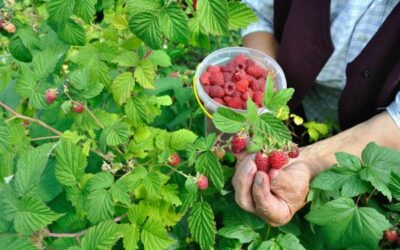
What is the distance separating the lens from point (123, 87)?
1.00 meters

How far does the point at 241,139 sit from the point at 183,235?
1.52 feet

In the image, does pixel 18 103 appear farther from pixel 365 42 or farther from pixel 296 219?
pixel 365 42

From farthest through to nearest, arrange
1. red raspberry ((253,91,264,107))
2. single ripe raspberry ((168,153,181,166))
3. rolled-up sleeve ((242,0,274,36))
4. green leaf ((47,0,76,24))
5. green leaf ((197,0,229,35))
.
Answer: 1. rolled-up sleeve ((242,0,274,36))
2. red raspberry ((253,91,264,107))
3. single ripe raspberry ((168,153,181,166))
4. green leaf ((47,0,76,24))
5. green leaf ((197,0,229,35))

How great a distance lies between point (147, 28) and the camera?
82 centimetres

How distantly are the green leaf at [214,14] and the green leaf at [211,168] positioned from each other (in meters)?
0.25

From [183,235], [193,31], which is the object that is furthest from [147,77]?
[183,235]

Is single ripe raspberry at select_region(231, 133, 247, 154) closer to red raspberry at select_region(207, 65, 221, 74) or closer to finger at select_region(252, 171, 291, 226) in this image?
finger at select_region(252, 171, 291, 226)

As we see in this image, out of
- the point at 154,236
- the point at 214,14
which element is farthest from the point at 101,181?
the point at 214,14

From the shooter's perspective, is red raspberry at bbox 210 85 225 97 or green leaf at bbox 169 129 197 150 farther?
red raspberry at bbox 210 85 225 97

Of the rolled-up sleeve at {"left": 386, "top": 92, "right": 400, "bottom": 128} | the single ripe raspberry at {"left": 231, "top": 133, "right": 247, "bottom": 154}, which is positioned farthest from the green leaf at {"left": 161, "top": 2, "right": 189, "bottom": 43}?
the rolled-up sleeve at {"left": 386, "top": 92, "right": 400, "bottom": 128}

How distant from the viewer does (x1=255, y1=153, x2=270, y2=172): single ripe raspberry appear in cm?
92

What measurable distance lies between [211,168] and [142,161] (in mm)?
231

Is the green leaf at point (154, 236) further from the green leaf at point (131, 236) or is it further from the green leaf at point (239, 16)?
the green leaf at point (239, 16)

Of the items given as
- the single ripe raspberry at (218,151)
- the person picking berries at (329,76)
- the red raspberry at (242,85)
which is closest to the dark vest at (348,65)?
the person picking berries at (329,76)
